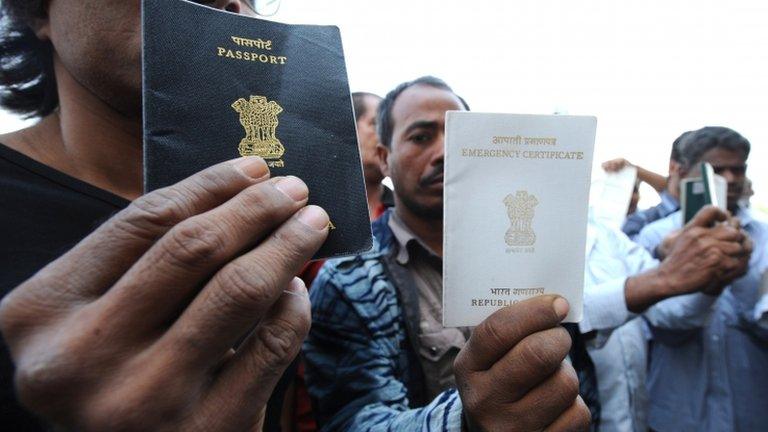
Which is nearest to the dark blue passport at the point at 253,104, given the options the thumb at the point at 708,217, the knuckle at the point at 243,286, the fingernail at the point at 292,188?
the fingernail at the point at 292,188

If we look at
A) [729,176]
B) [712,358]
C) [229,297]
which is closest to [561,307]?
[229,297]

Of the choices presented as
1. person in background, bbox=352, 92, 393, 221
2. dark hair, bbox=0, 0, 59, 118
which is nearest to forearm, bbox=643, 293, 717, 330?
person in background, bbox=352, 92, 393, 221

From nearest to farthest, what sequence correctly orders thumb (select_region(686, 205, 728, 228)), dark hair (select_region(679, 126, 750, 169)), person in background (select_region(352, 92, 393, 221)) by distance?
thumb (select_region(686, 205, 728, 228)) → dark hair (select_region(679, 126, 750, 169)) → person in background (select_region(352, 92, 393, 221))

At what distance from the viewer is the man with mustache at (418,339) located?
935 mm

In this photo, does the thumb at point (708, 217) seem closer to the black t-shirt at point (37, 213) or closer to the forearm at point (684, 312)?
the forearm at point (684, 312)

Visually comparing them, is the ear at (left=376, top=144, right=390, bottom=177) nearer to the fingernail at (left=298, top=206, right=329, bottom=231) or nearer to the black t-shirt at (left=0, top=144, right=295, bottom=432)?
the black t-shirt at (left=0, top=144, right=295, bottom=432)

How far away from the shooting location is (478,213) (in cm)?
99

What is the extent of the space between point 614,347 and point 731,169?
1856 mm

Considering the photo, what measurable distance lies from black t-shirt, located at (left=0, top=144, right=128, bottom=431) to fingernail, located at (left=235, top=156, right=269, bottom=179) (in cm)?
44

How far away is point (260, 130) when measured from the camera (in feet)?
2.51

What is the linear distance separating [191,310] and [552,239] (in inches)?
29.3

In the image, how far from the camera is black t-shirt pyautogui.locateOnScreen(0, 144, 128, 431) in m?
0.78

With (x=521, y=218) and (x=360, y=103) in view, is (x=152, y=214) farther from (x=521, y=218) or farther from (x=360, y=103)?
(x=360, y=103)

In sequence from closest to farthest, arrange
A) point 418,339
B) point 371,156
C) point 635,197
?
point 418,339, point 371,156, point 635,197
